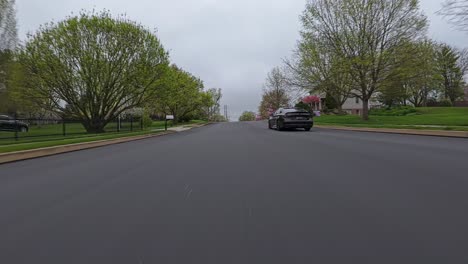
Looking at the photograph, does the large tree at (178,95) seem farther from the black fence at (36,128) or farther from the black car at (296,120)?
the black car at (296,120)

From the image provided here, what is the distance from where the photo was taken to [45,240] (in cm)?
373

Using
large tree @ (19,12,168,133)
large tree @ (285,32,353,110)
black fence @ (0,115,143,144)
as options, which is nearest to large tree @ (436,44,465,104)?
large tree @ (285,32,353,110)

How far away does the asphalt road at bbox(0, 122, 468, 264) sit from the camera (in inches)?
131

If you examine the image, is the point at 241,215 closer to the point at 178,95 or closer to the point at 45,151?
the point at 45,151

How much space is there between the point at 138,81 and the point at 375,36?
20223mm

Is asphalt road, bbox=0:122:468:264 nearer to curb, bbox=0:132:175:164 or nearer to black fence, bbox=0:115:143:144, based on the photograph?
curb, bbox=0:132:175:164

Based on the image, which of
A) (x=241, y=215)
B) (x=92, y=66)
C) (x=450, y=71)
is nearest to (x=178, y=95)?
(x=92, y=66)

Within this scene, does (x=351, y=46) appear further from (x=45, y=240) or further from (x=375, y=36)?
(x=45, y=240)

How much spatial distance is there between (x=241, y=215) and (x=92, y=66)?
26900 millimetres

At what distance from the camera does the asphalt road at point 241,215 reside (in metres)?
3.33

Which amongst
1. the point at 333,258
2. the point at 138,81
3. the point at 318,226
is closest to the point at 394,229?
the point at 318,226

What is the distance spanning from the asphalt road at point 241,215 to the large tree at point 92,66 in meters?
22.3

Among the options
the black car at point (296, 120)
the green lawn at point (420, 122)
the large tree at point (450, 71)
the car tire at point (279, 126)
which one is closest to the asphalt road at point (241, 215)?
the green lawn at point (420, 122)

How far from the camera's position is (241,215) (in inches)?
176
